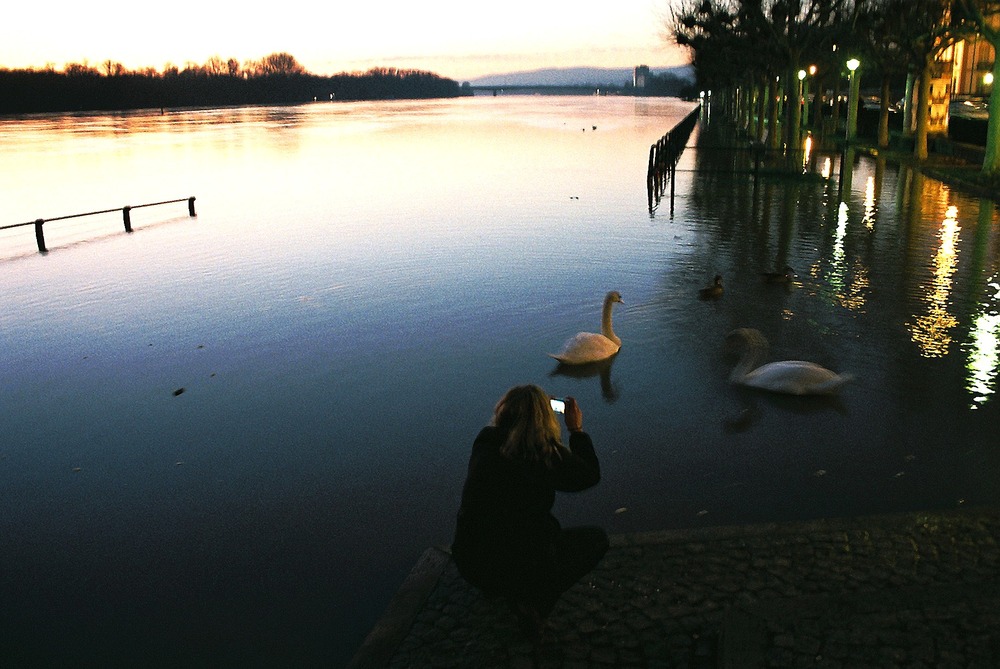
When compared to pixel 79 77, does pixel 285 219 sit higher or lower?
lower

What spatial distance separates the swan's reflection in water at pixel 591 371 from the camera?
930 cm

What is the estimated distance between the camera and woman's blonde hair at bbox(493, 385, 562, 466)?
4.21 meters

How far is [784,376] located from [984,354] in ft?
9.53

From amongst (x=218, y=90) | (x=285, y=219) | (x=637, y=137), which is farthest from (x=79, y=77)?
(x=285, y=219)

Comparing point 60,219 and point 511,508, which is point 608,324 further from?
point 60,219

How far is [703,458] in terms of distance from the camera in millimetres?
7324

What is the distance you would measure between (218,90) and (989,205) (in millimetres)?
186540

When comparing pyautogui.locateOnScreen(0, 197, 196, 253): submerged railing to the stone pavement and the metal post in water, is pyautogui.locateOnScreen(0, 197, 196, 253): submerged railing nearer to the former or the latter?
the metal post in water

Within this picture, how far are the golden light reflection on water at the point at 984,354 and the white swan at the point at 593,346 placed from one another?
3.61 m

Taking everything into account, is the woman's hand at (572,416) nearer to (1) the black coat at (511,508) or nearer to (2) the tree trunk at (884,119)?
(1) the black coat at (511,508)

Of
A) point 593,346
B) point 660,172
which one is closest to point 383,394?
point 593,346

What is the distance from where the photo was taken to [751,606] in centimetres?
461

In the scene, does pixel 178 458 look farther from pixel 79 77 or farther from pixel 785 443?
pixel 79 77

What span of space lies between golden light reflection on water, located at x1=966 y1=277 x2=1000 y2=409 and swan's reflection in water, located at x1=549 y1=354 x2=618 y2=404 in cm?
342
